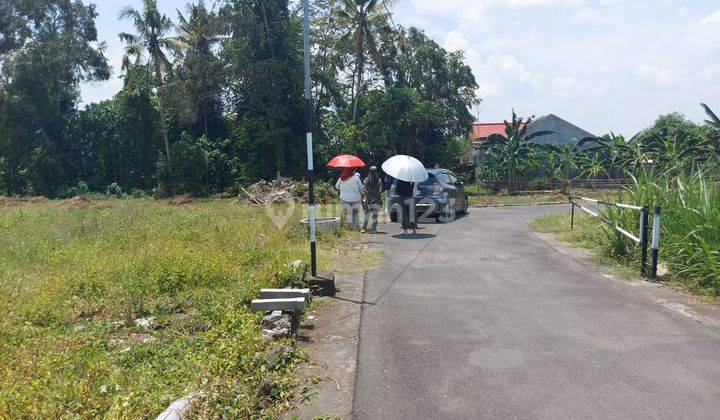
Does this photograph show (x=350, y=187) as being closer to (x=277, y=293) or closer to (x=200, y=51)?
(x=277, y=293)

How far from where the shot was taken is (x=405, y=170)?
1359 cm

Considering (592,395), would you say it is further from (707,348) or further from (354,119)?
(354,119)

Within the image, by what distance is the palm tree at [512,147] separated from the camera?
3155 centimetres

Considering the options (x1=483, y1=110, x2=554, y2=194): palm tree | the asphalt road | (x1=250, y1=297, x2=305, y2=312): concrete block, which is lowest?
the asphalt road

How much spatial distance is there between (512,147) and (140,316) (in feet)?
90.8

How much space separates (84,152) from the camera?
3522 centimetres

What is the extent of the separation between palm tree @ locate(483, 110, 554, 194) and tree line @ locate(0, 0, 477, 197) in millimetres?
2734

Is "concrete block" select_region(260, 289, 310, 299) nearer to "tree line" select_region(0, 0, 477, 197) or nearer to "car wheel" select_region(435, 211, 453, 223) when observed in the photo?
"car wheel" select_region(435, 211, 453, 223)

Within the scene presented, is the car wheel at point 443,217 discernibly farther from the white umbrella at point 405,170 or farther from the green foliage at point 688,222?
the green foliage at point 688,222

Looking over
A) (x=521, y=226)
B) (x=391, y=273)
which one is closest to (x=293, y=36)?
(x=521, y=226)

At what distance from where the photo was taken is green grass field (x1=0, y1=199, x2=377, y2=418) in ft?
13.5

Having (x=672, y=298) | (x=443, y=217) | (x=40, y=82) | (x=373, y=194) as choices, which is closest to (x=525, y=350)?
(x=672, y=298)

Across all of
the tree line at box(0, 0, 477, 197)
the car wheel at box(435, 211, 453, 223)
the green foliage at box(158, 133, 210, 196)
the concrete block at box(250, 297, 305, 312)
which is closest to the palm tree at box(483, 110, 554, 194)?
the tree line at box(0, 0, 477, 197)

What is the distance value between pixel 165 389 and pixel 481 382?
2610 mm
